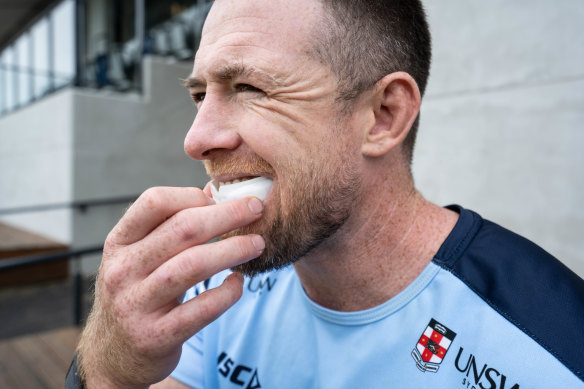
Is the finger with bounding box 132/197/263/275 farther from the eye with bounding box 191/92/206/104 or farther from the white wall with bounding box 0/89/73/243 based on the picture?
the white wall with bounding box 0/89/73/243

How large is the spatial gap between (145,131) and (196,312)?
8.88 m

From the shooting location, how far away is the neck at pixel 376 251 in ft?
4.79

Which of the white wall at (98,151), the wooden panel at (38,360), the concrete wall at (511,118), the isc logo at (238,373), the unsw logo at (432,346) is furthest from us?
the white wall at (98,151)

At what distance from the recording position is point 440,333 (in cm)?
129

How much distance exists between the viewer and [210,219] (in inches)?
41.9

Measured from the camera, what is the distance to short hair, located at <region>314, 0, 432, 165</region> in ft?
4.62

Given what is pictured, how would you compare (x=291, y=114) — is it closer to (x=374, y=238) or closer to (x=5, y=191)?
(x=374, y=238)

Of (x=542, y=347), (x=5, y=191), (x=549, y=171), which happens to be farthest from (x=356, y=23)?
(x=5, y=191)

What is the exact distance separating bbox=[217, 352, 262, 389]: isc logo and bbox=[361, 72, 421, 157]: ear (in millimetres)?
912

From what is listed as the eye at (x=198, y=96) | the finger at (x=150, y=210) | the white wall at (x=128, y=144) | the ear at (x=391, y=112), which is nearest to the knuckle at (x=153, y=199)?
the finger at (x=150, y=210)

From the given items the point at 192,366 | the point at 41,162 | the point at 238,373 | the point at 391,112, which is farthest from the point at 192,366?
the point at 41,162

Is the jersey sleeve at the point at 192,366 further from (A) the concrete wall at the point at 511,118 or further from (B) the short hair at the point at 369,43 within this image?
(A) the concrete wall at the point at 511,118

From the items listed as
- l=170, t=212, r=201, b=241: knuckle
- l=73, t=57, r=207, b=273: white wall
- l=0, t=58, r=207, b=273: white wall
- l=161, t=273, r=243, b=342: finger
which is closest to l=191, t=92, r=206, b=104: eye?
l=170, t=212, r=201, b=241: knuckle

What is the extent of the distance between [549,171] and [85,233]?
822 centimetres
